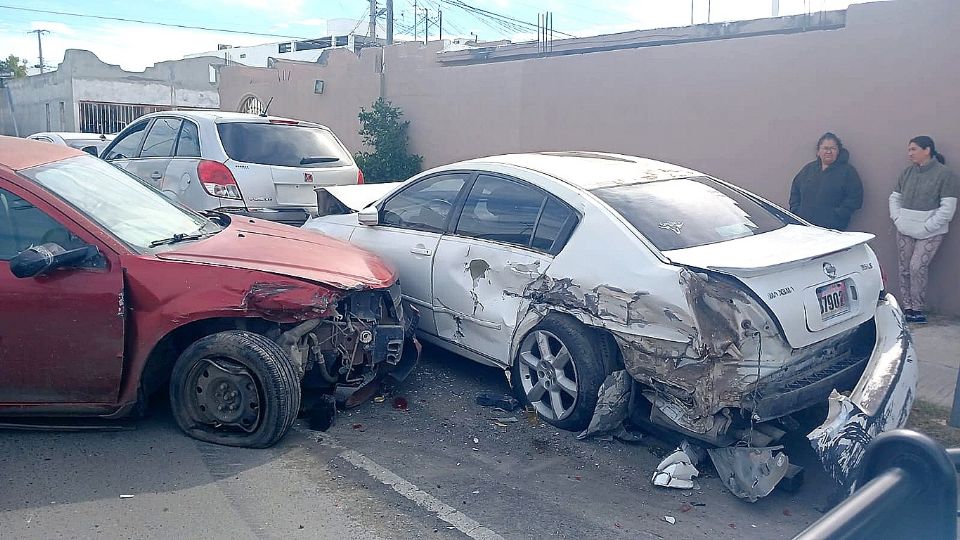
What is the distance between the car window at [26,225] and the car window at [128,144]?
17.7ft

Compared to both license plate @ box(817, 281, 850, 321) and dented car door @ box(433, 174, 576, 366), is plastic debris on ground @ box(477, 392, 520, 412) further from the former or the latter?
license plate @ box(817, 281, 850, 321)

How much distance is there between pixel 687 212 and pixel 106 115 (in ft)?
98.2

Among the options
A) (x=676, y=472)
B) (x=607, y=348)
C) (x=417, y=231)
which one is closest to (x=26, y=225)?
(x=417, y=231)

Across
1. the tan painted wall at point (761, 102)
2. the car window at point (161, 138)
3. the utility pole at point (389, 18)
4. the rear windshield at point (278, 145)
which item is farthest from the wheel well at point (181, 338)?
the utility pole at point (389, 18)

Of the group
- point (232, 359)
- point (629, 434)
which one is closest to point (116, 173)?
point (232, 359)

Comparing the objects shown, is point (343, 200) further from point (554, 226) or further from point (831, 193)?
point (831, 193)

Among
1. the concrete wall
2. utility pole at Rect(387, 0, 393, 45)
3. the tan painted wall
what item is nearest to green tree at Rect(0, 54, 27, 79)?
the concrete wall

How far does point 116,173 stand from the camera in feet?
17.9

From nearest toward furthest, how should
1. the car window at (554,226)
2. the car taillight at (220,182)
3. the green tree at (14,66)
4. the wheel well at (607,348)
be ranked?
the wheel well at (607,348) < the car window at (554,226) < the car taillight at (220,182) < the green tree at (14,66)

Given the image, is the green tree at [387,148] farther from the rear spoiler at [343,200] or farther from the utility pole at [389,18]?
the utility pole at [389,18]

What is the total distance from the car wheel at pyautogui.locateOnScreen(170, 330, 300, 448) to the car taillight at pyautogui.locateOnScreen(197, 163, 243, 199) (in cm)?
422

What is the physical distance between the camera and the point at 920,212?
7.56 m

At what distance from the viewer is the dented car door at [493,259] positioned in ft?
16.6

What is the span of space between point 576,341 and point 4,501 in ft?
9.56
